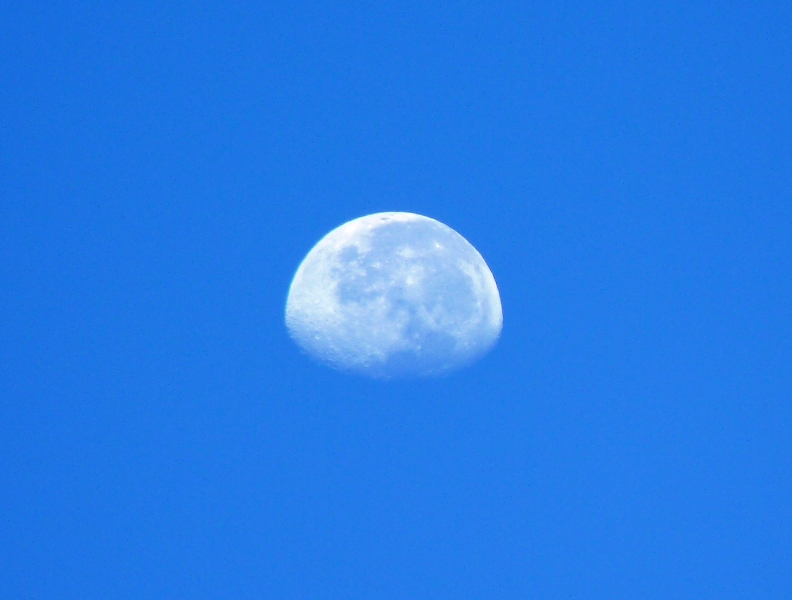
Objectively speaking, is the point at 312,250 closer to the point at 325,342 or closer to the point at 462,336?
the point at 325,342

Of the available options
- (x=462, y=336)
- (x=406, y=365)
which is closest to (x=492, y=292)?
(x=462, y=336)

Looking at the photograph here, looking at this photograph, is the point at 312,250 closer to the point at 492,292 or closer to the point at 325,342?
the point at 325,342

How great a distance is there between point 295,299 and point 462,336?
286cm

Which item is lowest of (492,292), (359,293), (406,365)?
(406,365)

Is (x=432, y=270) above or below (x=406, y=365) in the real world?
above

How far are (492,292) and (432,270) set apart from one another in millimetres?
1793

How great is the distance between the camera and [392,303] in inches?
480

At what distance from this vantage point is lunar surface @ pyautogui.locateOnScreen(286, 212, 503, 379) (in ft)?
39.9

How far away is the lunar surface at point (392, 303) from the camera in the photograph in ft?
39.9

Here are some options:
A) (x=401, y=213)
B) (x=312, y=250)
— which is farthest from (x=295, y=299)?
(x=401, y=213)

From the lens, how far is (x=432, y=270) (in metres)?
12.6

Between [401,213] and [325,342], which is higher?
[401,213]

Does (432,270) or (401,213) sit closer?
(432,270)

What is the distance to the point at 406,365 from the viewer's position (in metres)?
12.1
